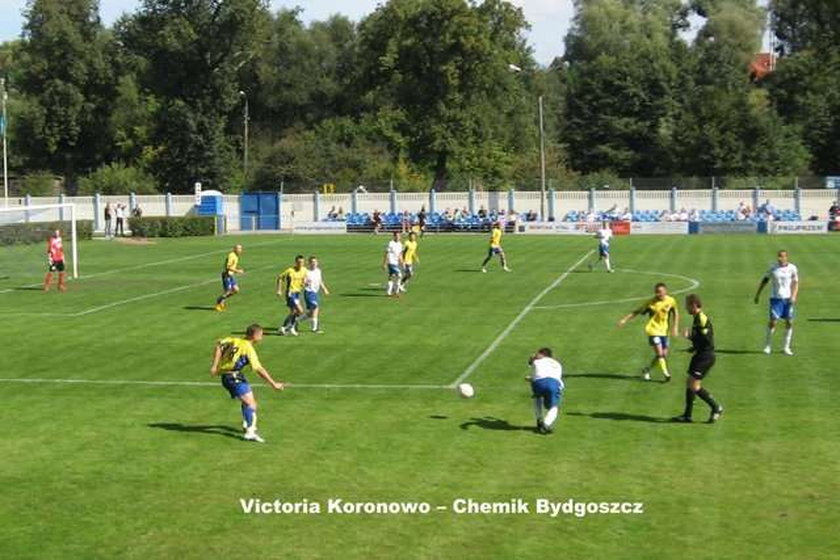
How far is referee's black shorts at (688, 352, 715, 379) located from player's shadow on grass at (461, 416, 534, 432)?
275 cm

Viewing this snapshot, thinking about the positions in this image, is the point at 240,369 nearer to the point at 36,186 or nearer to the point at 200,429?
the point at 200,429

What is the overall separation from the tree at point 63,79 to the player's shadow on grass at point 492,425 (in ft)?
323

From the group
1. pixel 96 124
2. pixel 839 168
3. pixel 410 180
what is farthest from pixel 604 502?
pixel 96 124

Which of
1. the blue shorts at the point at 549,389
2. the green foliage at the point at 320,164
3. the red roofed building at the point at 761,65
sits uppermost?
the red roofed building at the point at 761,65

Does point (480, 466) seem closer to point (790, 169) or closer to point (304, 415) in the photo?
point (304, 415)

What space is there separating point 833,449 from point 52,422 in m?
12.3

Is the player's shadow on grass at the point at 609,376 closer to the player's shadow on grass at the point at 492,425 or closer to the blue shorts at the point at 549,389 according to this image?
the player's shadow on grass at the point at 492,425

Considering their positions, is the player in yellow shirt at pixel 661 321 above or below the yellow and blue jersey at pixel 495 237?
below

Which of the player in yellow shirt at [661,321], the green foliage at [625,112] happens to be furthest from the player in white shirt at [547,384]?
the green foliage at [625,112]

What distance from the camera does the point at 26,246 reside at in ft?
183

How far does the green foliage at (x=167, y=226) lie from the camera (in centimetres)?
7581

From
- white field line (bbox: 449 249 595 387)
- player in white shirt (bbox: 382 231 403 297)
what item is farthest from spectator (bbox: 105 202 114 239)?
player in white shirt (bbox: 382 231 403 297)

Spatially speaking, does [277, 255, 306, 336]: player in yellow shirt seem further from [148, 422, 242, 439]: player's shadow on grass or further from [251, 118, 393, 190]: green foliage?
[251, 118, 393, 190]: green foliage

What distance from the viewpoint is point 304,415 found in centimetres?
1959
